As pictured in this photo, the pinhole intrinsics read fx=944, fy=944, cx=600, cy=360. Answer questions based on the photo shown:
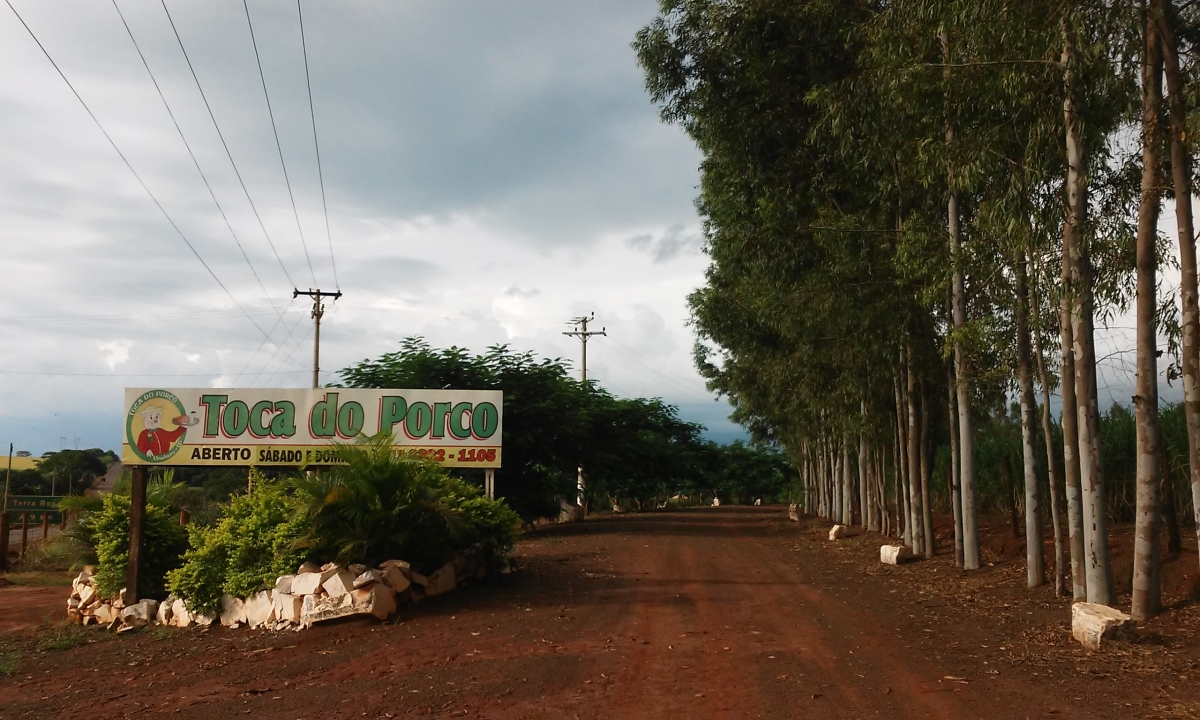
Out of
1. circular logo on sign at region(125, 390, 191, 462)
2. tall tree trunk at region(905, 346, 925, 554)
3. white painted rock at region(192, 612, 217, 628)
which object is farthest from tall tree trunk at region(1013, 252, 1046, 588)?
circular logo on sign at region(125, 390, 191, 462)

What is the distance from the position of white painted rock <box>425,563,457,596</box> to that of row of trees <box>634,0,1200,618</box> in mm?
7252

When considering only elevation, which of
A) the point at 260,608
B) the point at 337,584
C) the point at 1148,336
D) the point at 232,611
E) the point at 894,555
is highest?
the point at 1148,336

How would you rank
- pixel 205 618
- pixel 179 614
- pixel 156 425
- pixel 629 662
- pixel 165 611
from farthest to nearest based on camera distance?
1. pixel 156 425
2. pixel 165 611
3. pixel 179 614
4. pixel 205 618
5. pixel 629 662

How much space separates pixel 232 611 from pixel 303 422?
595cm

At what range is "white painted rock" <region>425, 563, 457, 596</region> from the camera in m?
12.6

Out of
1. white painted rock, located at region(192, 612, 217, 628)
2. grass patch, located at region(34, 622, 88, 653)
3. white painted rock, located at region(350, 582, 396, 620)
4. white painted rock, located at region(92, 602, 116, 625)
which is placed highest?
white painted rock, located at region(350, 582, 396, 620)

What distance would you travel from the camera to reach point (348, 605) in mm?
11523

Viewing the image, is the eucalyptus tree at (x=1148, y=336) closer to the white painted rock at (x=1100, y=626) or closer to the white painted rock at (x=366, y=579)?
the white painted rock at (x=1100, y=626)

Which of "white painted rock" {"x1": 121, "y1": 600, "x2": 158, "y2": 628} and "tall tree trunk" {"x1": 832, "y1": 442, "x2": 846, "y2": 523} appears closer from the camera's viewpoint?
"white painted rock" {"x1": 121, "y1": 600, "x2": 158, "y2": 628}

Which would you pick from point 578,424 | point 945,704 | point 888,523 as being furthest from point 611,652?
point 578,424

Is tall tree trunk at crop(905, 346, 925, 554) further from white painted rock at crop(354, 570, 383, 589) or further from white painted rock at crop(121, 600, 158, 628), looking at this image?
white painted rock at crop(121, 600, 158, 628)

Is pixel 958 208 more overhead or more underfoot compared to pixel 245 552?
more overhead

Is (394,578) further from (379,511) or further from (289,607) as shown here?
(289,607)

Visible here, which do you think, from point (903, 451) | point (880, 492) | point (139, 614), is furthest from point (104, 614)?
point (880, 492)
